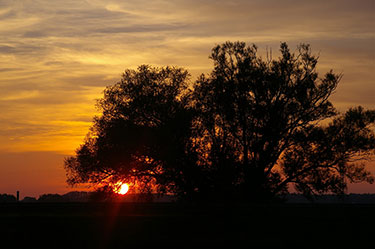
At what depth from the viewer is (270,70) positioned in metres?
51.1

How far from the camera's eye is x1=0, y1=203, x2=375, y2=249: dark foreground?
858 inches

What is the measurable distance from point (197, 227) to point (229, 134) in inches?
951

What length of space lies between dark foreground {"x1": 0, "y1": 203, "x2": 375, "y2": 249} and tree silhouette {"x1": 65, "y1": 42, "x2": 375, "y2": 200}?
41.2 feet

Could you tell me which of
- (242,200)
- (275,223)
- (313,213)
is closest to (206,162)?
(242,200)

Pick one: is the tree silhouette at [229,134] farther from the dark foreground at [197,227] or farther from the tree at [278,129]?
the dark foreground at [197,227]

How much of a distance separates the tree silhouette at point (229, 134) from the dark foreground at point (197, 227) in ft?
41.2

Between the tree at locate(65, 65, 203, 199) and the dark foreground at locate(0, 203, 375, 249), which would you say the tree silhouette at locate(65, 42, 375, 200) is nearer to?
the tree at locate(65, 65, 203, 199)

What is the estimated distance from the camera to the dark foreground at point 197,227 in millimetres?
21797

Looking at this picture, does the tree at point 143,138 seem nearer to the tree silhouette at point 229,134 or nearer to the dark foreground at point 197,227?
the tree silhouette at point 229,134

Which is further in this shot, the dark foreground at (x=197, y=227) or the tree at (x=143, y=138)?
the tree at (x=143, y=138)

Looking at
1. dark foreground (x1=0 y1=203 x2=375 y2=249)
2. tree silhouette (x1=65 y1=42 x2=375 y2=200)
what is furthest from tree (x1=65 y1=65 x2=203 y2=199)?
dark foreground (x1=0 y1=203 x2=375 y2=249)

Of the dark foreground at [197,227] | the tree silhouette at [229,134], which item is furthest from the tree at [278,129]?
the dark foreground at [197,227]

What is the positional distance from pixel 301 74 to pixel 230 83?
6303mm

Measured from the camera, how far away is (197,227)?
2616 centimetres
